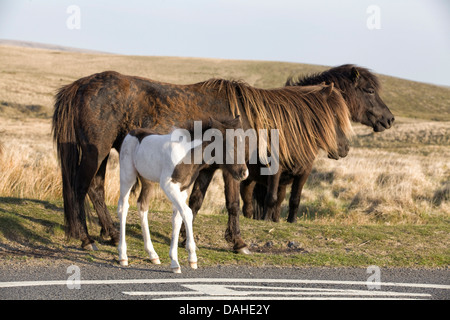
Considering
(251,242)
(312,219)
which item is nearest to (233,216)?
(251,242)

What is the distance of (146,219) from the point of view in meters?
7.87

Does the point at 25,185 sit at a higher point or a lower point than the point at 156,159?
lower

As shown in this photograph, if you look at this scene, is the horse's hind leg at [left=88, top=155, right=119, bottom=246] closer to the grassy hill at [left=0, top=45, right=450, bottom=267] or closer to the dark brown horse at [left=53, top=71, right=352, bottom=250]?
the dark brown horse at [left=53, top=71, right=352, bottom=250]

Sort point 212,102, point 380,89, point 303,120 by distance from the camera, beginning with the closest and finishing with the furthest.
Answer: point 212,102
point 303,120
point 380,89

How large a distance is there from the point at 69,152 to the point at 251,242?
9.80 feet

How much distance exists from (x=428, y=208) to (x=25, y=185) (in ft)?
30.5

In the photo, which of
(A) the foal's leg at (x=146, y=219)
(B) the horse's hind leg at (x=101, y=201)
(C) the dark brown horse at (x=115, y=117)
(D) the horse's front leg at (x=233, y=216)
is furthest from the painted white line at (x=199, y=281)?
(B) the horse's hind leg at (x=101, y=201)

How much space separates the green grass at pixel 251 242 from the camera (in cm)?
812

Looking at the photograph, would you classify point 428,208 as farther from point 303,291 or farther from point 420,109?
point 420,109

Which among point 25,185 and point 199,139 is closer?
point 199,139

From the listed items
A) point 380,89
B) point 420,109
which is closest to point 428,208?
point 380,89

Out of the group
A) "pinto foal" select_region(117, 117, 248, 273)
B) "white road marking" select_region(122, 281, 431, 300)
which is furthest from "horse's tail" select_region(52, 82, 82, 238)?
"white road marking" select_region(122, 281, 431, 300)

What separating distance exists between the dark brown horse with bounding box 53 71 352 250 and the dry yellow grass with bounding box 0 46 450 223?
14.2 ft

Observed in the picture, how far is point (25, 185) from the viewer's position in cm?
1302
